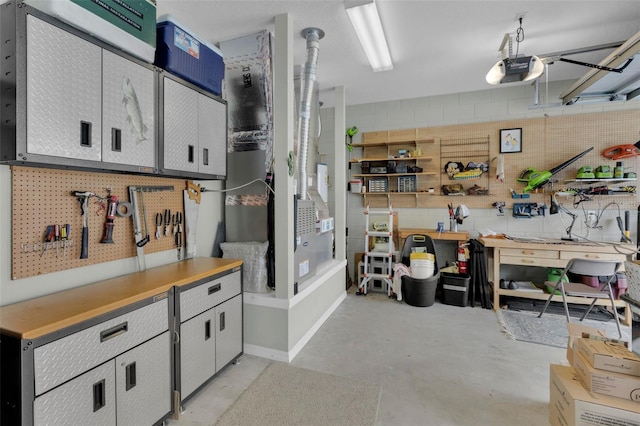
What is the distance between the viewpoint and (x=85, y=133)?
160 centimetres

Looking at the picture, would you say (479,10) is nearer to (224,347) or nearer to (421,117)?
(421,117)

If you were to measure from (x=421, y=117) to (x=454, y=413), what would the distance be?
13.2 feet

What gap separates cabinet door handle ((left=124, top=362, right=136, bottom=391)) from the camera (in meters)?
1.57

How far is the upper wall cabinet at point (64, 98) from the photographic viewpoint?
1372 millimetres

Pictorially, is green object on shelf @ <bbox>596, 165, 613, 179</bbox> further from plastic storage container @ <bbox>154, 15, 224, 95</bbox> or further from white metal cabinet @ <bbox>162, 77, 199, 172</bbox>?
white metal cabinet @ <bbox>162, 77, 199, 172</bbox>

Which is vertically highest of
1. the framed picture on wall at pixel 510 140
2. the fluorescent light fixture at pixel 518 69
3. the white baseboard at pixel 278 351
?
the fluorescent light fixture at pixel 518 69

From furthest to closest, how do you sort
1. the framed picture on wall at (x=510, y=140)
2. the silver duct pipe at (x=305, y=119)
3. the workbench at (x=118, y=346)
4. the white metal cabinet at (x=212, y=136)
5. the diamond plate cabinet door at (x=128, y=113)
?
the framed picture on wall at (x=510, y=140) < the silver duct pipe at (x=305, y=119) < the white metal cabinet at (x=212, y=136) < the diamond plate cabinet door at (x=128, y=113) < the workbench at (x=118, y=346)

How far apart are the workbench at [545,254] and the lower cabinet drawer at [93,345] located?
3.75m

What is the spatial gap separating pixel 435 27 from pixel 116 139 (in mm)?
2820

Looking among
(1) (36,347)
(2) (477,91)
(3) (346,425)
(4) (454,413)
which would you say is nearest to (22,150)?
(1) (36,347)

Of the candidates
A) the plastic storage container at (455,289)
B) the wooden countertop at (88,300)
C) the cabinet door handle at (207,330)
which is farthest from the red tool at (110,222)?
the plastic storage container at (455,289)

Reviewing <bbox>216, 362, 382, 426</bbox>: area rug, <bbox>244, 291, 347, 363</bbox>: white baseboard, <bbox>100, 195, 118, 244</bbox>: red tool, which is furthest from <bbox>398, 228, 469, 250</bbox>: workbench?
<bbox>100, 195, 118, 244</bbox>: red tool

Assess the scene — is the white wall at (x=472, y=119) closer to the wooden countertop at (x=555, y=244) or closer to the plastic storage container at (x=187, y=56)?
the wooden countertop at (x=555, y=244)

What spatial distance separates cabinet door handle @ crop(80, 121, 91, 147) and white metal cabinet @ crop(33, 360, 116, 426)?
1129 millimetres
